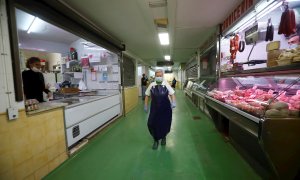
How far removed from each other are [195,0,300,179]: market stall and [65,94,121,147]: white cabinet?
2689 millimetres

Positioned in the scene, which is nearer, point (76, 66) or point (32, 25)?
point (32, 25)

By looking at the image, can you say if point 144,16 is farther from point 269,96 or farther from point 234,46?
point 269,96

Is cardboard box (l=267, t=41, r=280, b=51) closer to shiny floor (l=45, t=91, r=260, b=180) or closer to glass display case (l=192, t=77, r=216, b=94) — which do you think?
shiny floor (l=45, t=91, r=260, b=180)

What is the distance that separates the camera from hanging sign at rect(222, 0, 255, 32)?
8.52 ft

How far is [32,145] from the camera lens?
2.04m

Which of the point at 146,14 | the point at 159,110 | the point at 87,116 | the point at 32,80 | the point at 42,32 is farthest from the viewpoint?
the point at 42,32

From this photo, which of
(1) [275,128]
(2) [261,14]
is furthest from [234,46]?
(1) [275,128]

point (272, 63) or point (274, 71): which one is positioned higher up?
point (272, 63)

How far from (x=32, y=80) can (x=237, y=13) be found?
155 inches

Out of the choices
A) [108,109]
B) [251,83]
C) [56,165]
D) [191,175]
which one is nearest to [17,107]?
[56,165]

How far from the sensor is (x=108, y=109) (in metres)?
4.64

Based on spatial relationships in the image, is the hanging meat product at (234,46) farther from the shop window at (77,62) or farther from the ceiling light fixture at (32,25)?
the ceiling light fixture at (32,25)

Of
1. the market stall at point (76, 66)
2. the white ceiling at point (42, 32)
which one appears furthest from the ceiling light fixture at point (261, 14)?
the white ceiling at point (42, 32)

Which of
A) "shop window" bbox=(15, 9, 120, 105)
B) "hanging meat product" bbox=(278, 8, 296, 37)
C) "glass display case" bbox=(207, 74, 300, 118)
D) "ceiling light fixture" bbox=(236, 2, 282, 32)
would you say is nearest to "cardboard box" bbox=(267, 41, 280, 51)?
"hanging meat product" bbox=(278, 8, 296, 37)
